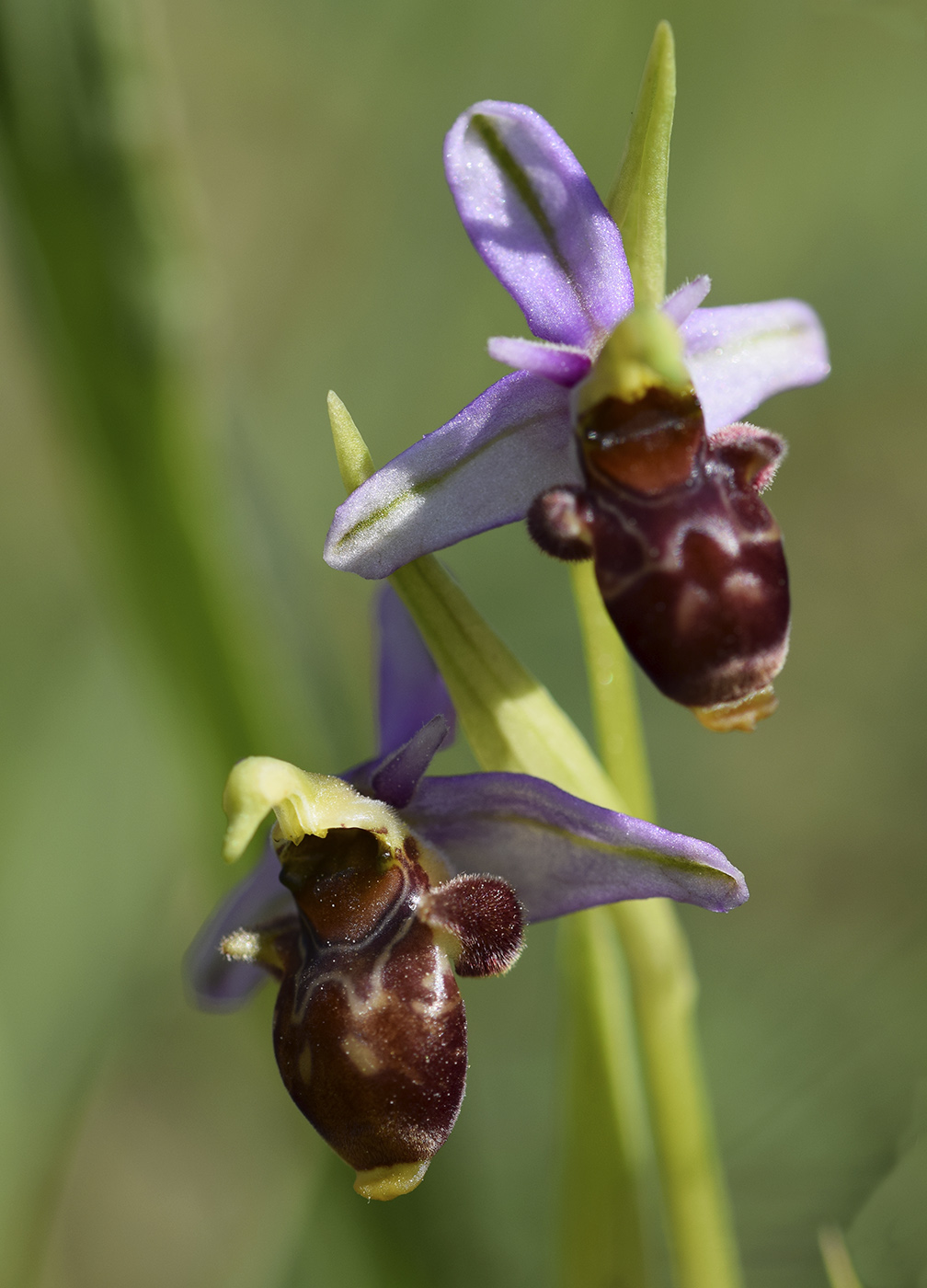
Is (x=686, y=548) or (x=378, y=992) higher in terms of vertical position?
(x=686, y=548)

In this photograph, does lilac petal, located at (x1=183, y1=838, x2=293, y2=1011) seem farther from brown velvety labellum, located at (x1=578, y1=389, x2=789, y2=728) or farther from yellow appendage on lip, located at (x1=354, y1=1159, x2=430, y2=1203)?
brown velvety labellum, located at (x1=578, y1=389, x2=789, y2=728)

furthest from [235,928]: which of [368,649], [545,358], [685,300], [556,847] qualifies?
[368,649]

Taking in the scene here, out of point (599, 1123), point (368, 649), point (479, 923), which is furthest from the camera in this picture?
point (368, 649)

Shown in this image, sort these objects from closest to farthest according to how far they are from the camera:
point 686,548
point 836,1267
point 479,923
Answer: point 686,548 → point 479,923 → point 836,1267

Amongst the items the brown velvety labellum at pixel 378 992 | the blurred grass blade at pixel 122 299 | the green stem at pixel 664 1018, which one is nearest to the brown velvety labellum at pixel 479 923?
the brown velvety labellum at pixel 378 992

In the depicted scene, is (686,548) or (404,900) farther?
(404,900)

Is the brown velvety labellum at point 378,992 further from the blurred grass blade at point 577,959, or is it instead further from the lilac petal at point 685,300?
the lilac petal at point 685,300

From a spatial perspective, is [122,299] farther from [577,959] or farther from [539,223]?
[577,959]
